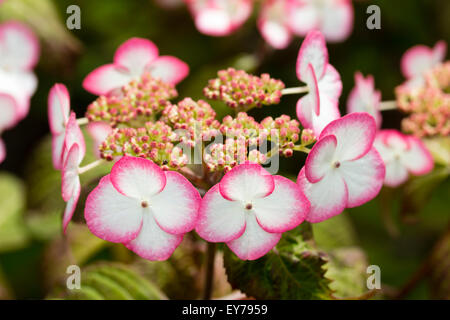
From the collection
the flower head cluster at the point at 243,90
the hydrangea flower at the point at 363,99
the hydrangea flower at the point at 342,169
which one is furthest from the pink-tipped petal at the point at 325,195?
the hydrangea flower at the point at 363,99

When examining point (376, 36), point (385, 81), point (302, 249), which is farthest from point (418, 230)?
point (302, 249)

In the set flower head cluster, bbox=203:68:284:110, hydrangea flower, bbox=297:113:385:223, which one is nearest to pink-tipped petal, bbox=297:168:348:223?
hydrangea flower, bbox=297:113:385:223

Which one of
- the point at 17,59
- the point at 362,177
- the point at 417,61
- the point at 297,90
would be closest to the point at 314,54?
the point at 297,90

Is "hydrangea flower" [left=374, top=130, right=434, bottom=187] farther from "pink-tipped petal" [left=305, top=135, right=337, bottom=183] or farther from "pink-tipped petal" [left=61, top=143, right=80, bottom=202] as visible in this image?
"pink-tipped petal" [left=61, top=143, right=80, bottom=202]

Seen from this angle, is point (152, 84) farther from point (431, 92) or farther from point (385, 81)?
point (385, 81)

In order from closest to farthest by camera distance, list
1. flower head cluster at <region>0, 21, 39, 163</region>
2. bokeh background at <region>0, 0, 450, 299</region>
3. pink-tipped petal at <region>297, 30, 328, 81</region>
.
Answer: pink-tipped petal at <region>297, 30, 328, 81</region> → flower head cluster at <region>0, 21, 39, 163</region> → bokeh background at <region>0, 0, 450, 299</region>
